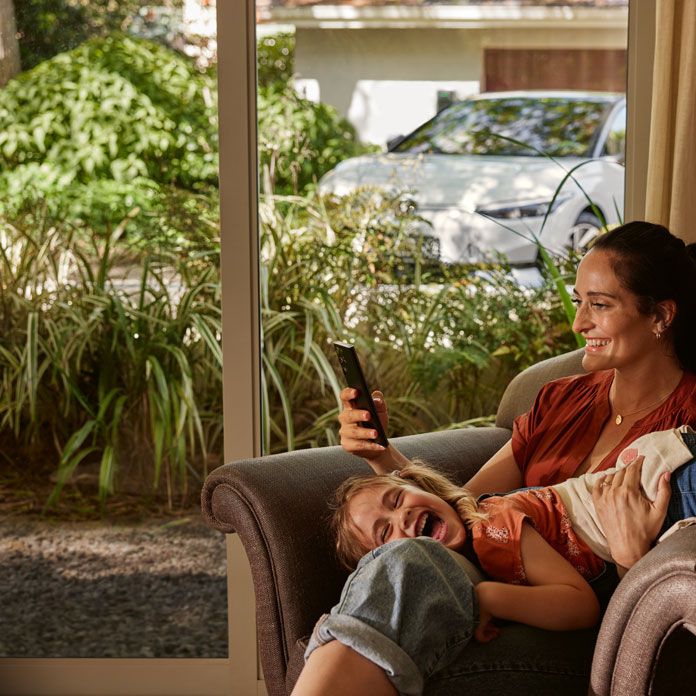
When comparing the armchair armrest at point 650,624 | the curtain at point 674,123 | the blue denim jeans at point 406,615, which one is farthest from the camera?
the curtain at point 674,123

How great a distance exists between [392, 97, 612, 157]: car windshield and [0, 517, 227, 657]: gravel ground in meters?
1.32

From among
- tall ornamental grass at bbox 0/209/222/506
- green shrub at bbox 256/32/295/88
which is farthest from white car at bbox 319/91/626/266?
tall ornamental grass at bbox 0/209/222/506

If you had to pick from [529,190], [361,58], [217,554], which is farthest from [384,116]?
[217,554]

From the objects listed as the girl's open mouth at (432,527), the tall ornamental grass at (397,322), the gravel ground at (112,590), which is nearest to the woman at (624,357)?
the girl's open mouth at (432,527)

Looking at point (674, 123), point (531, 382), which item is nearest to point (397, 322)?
point (531, 382)

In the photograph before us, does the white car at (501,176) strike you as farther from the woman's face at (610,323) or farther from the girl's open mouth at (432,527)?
the girl's open mouth at (432,527)

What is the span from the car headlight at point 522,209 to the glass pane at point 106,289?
0.80 metres

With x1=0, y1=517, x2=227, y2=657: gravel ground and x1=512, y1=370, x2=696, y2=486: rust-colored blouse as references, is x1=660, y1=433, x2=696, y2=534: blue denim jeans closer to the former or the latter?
x1=512, y1=370, x2=696, y2=486: rust-colored blouse

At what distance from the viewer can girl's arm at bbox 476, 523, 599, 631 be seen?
173 cm

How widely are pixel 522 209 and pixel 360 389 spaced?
104 cm

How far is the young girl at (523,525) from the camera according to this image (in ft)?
5.73

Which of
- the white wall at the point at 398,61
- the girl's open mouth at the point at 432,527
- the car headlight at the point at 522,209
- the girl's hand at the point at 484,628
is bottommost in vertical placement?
the girl's hand at the point at 484,628

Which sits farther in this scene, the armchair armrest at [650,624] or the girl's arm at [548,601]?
the girl's arm at [548,601]

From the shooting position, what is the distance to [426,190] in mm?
2930
